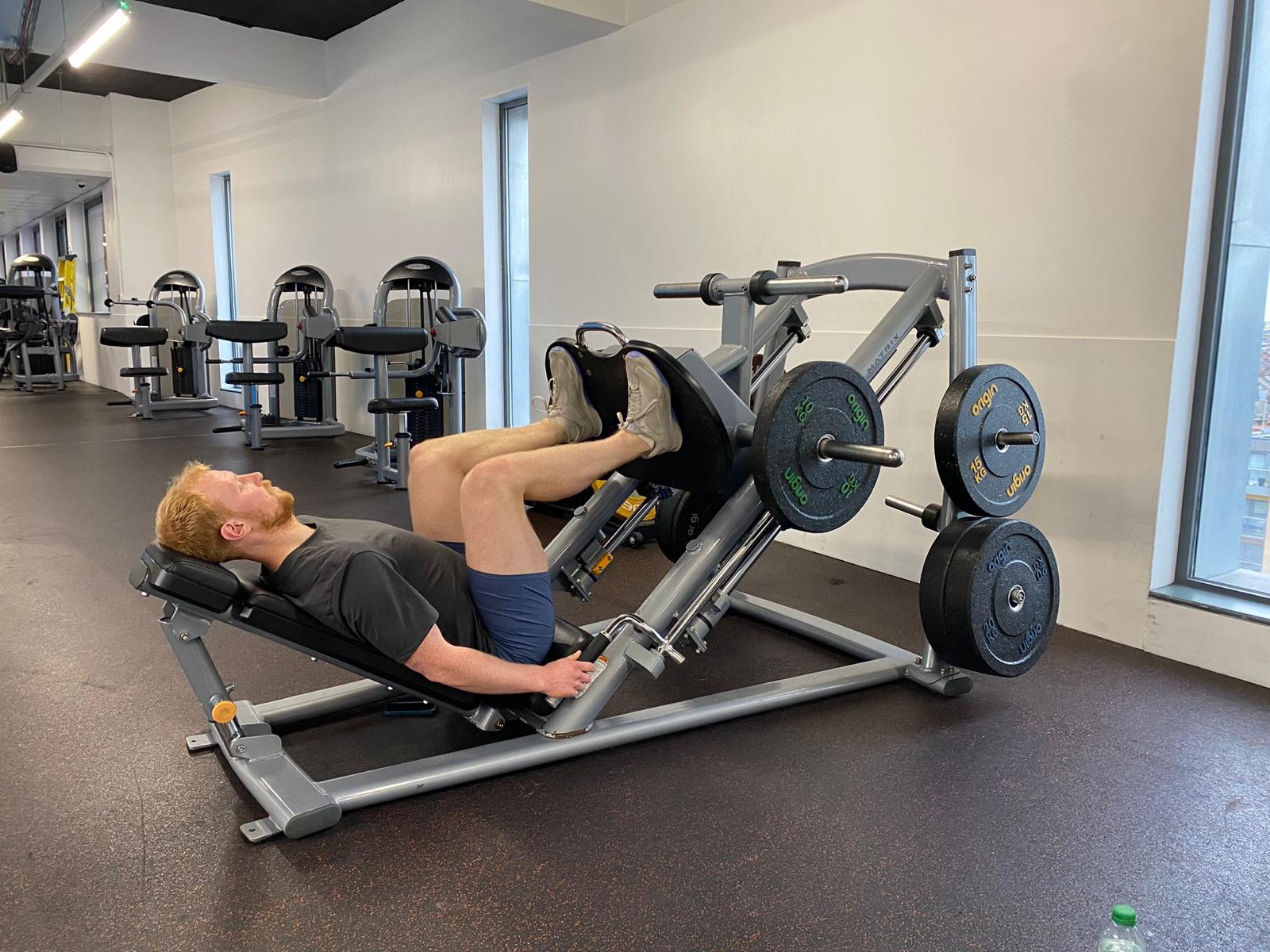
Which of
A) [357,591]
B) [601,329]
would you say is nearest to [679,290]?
[601,329]

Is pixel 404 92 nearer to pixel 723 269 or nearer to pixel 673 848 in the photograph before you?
pixel 723 269

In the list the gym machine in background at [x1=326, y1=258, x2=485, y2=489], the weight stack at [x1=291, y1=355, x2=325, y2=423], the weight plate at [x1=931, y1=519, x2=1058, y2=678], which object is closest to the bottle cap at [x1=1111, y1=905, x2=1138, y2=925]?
the weight plate at [x1=931, y1=519, x2=1058, y2=678]

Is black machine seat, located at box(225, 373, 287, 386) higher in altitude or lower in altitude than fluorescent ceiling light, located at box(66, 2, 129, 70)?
→ lower

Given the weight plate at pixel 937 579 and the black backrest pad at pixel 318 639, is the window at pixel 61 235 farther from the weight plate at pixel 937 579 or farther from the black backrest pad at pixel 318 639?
the weight plate at pixel 937 579

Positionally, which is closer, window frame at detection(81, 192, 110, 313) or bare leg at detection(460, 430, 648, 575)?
bare leg at detection(460, 430, 648, 575)

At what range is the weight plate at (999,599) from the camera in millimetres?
2225

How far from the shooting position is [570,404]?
2389 mm

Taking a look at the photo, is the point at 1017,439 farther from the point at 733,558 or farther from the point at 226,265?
the point at 226,265

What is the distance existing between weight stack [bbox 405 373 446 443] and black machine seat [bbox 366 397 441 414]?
0.77m

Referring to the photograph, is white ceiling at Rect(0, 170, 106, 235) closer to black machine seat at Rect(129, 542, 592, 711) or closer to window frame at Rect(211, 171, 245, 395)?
window frame at Rect(211, 171, 245, 395)

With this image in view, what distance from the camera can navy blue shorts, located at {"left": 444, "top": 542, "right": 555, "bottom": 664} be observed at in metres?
2.02

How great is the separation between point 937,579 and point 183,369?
879 cm

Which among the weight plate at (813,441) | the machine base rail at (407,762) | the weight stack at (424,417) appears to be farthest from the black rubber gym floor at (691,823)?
the weight stack at (424,417)

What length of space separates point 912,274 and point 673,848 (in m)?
1.60
